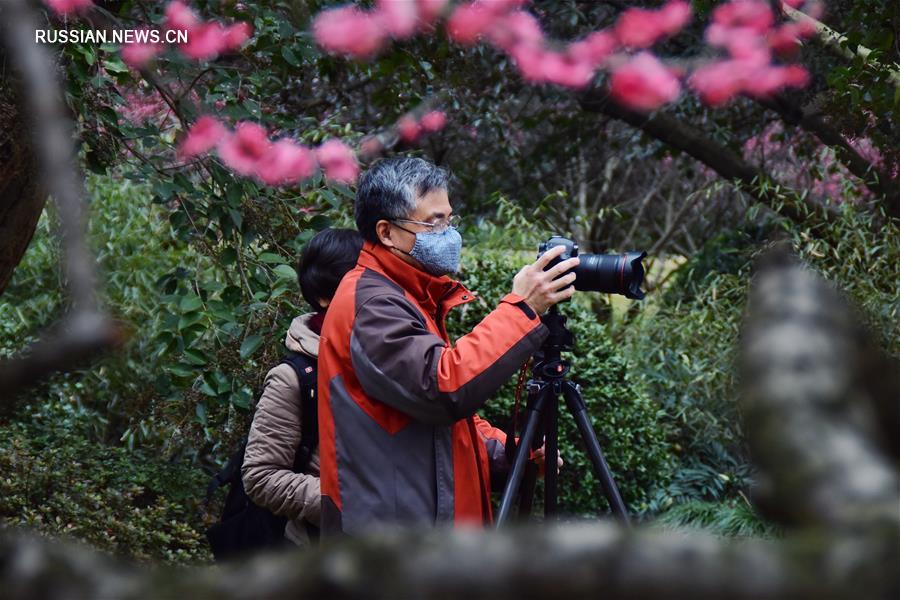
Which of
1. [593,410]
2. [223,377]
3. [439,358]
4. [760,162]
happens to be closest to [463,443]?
[439,358]

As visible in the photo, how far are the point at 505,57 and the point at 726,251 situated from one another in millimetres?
1891

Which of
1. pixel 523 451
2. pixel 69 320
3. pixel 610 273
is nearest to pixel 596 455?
pixel 523 451

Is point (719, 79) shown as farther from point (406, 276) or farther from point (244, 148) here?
point (406, 276)

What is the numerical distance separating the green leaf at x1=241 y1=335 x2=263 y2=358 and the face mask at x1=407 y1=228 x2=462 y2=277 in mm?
1128

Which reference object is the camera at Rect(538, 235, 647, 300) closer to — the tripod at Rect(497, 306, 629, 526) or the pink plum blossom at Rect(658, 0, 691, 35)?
the tripod at Rect(497, 306, 629, 526)

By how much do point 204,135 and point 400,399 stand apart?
170cm

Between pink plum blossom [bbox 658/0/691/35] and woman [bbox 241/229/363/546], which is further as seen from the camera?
pink plum blossom [bbox 658/0/691/35]

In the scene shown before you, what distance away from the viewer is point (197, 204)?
3.71m

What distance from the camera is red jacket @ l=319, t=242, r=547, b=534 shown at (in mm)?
2123

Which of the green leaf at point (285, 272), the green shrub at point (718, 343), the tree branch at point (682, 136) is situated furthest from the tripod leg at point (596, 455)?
the tree branch at point (682, 136)

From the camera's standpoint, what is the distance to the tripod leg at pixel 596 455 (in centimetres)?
261

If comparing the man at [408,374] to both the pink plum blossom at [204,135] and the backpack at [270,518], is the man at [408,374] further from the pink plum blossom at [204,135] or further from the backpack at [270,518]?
the pink plum blossom at [204,135]

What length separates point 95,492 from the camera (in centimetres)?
418

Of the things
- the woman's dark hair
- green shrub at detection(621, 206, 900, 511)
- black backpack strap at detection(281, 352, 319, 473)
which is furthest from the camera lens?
green shrub at detection(621, 206, 900, 511)
